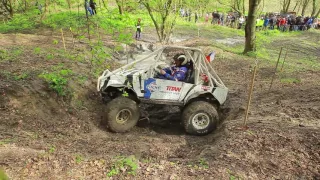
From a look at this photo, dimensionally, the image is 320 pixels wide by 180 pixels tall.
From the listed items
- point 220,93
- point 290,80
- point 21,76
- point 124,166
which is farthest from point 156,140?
point 290,80

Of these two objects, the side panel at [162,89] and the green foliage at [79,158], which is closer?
the green foliage at [79,158]

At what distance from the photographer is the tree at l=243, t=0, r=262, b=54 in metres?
12.2

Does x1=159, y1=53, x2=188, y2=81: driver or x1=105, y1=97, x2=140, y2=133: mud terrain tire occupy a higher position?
x1=159, y1=53, x2=188, y2=81: driver

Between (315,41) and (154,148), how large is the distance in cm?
2157

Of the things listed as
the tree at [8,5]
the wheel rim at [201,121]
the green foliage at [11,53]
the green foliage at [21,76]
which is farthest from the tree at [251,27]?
the tree at [8,5]

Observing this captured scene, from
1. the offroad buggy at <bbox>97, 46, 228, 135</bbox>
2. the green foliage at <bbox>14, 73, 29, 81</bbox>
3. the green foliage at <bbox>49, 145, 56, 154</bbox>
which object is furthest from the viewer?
the green foliage at <bbox>14, 73, 29, 81</bbox>

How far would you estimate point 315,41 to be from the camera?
21812mm

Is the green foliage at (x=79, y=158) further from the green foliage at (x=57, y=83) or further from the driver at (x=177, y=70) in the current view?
the green foliage at (x=57, y=83)

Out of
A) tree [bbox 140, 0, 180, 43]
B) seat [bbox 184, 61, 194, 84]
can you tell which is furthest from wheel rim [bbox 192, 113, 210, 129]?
tree [bbox 140, 0, 180, 43]

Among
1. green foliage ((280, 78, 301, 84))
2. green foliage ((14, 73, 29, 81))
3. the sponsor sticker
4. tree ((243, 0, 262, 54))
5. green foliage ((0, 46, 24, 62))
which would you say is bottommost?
green foliage ((280, 78, 301, 84))

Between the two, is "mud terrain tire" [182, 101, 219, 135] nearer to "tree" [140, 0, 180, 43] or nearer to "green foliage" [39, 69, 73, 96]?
"green foliage" [39, 69, 73, 96]

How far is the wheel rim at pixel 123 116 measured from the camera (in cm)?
575

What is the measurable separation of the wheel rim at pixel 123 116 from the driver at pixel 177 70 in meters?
1.06

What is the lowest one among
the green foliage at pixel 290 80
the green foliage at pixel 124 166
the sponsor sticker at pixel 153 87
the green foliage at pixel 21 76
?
the green foliage at pixel 124 166
